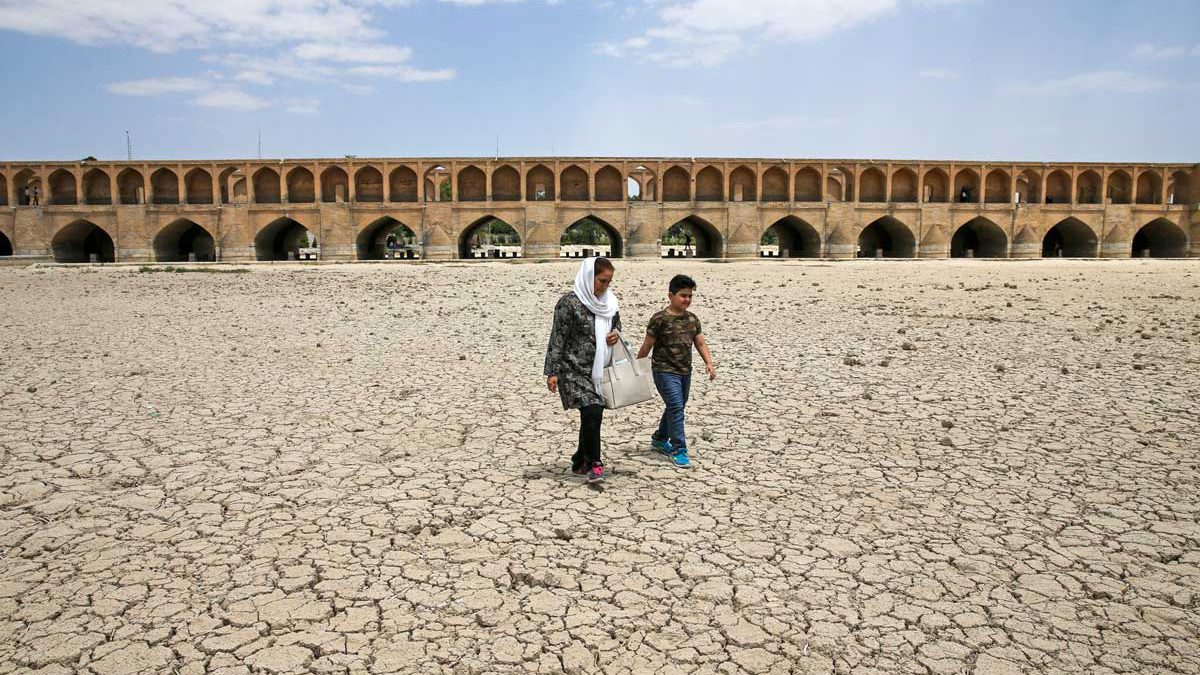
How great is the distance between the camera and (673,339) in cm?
441

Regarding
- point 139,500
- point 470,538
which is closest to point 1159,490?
point 470,538

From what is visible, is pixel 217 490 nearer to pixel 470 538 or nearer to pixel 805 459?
pixel 470 538

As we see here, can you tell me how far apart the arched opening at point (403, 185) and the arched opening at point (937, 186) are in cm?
2437

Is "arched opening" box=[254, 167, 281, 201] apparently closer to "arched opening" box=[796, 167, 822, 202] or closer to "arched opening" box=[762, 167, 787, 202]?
"arched opening" box=[762, 167, 787, 202]

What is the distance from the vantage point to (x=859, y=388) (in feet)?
21.8

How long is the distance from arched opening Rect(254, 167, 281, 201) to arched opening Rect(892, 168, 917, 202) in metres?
28.8

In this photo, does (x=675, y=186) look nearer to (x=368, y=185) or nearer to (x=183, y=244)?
(x=368, y=185)

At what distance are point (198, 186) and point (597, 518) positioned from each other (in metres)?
37.4

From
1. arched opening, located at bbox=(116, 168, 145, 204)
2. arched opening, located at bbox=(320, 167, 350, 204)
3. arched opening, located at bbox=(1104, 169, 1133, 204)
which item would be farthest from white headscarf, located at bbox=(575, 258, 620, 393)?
arched opening, located at bbox=(1104, 169, 1133, 204)

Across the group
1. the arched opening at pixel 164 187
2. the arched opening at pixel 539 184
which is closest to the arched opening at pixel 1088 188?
the arched opening at pixel 539 184

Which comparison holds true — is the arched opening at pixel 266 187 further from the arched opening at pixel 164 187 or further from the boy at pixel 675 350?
the boy at pixel 675 350

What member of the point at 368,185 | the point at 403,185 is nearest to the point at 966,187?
the point at 403,185

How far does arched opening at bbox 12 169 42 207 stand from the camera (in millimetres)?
34938

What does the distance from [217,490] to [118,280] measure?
20.4 m
